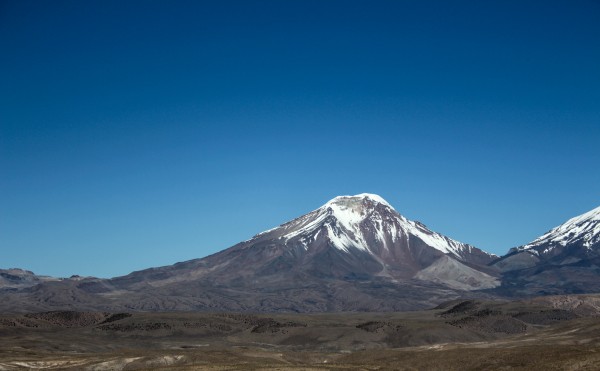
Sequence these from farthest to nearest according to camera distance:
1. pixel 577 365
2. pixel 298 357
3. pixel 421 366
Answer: pixel 298 357
pixel 421 366
pixel 577 365

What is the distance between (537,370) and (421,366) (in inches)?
1403

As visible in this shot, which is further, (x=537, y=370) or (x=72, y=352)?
(x=72, y=352)

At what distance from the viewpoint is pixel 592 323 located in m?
199

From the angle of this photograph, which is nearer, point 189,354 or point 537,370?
point 537,370

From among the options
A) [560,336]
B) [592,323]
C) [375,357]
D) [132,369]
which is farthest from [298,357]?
[592,323]

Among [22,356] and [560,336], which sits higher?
[22,356]

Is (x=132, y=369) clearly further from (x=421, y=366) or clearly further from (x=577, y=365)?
(x=577, y=365)

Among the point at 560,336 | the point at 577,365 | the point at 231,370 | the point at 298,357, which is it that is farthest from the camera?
the point at 560,336

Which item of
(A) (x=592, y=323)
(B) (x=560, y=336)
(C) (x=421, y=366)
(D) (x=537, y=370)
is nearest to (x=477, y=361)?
(C) (x=421, y=366)

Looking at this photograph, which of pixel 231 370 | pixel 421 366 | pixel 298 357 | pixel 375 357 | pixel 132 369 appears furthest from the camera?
pixel 298 357

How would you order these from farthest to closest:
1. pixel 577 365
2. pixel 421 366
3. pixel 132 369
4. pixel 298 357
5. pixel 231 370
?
pixel 298 357 → pixel 132 369 → pixel 421 366 → pixel 231 370 → pixel 577 365

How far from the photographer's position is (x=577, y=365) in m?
96.5

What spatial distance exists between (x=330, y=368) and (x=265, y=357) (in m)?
43.2

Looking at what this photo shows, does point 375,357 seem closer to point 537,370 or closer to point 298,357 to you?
point 298,357
